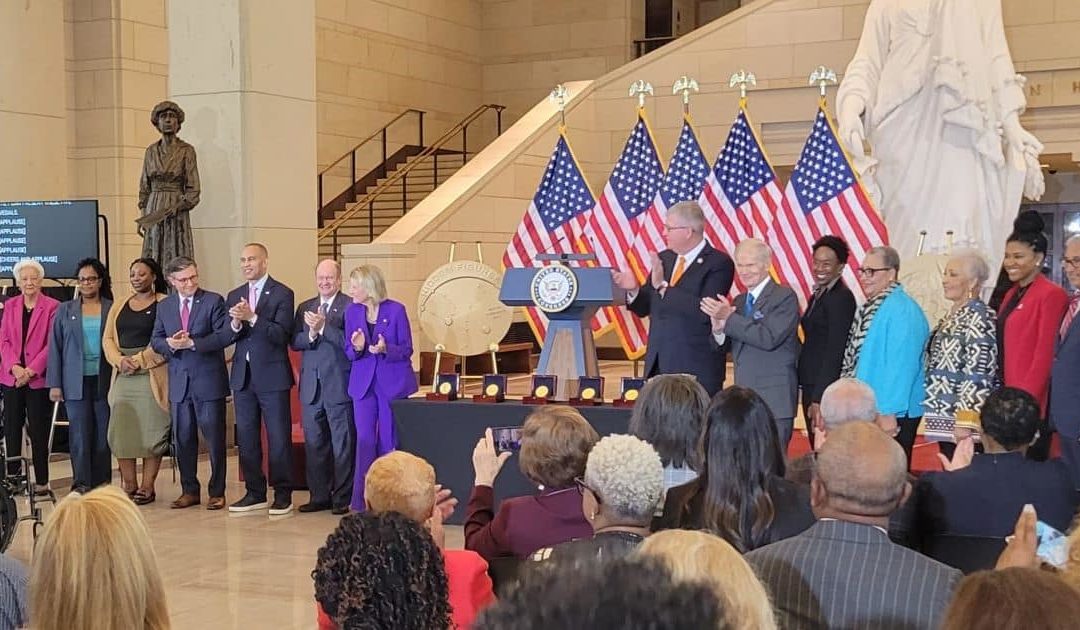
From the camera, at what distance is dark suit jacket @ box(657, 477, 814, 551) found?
3.69 m

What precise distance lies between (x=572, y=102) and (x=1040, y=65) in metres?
5.10

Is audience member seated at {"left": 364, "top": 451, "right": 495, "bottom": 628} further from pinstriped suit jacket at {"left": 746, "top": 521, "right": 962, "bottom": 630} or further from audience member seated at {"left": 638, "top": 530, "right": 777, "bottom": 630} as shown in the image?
audience member seated at {"left": 638, "top": 530, "right": 777, "bottom": 630}

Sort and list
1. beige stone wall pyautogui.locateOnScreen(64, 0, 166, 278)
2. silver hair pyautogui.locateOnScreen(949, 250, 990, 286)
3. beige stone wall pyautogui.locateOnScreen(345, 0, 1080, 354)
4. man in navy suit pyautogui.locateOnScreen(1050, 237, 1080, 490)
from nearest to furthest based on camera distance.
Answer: man in navy suit pyautogui.locateOnScreen(1050, 237, 1080, 490), silver hair pyautogui.locateOnScreen(949, 250, 990, 286), beige stone wall pyautogui.locateOnScreen(345, 0, 1080, 354), beige stone wall pyautogui.locateOnScreen(64, 0, 166, 278)

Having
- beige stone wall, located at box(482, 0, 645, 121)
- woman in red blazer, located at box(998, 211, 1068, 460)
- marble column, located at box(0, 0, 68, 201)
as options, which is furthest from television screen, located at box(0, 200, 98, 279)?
beige stone wall, located at box(482, 0, 645, 121)

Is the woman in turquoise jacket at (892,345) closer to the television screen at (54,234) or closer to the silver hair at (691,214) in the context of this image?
the silver hair at (691,214)

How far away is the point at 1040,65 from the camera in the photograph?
43.4 ft

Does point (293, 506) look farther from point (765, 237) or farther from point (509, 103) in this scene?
point (509, 103)

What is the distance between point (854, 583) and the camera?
261 cm

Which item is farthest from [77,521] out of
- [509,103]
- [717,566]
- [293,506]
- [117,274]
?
[509,103]

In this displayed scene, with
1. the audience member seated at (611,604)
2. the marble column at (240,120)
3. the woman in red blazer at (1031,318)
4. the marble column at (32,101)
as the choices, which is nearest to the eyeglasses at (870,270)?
the woman in red blazer at (1031,318)

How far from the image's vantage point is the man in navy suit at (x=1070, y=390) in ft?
17.6

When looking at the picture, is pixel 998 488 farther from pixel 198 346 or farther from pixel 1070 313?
pixel 198 346

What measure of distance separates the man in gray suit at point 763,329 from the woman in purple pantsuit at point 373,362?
208 centimetres

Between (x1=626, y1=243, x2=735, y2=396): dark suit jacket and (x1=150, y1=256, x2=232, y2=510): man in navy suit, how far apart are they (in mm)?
2749
